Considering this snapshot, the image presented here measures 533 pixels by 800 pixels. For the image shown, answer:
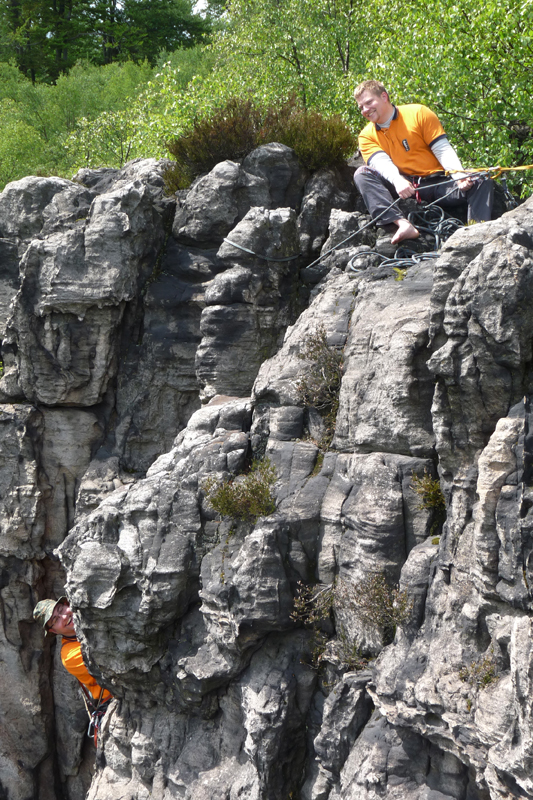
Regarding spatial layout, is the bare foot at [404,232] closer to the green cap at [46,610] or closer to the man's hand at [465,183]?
the man's hand at [465,183]

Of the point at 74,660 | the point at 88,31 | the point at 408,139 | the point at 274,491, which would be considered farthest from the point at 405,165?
the point at 88,31

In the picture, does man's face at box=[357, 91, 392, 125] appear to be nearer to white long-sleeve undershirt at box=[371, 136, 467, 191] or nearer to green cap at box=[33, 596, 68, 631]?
white long-sleeve undershirt at box=[371, 136, 467, 191]

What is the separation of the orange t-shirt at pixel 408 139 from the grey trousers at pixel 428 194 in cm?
21

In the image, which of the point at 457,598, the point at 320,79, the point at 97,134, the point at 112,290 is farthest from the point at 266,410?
the point at 97,134

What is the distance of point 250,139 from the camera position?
592 inches

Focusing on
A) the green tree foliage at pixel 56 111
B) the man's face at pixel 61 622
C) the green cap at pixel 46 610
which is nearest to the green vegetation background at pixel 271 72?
the green tree foliage at pixel 56 111

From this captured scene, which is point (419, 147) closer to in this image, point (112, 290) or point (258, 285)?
point (258, 285)

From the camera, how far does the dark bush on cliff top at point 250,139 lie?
48.2 ft

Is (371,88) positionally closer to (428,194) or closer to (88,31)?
(428,194)

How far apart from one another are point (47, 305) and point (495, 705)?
1113 cm

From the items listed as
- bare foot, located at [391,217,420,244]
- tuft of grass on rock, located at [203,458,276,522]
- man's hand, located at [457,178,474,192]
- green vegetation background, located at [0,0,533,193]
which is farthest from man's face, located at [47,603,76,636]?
green vegetation background, located at [0,0,533,193]

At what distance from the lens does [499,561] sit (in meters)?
7.25

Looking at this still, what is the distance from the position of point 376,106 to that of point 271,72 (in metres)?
15.1

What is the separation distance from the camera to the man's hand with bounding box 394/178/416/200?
11.5m
